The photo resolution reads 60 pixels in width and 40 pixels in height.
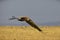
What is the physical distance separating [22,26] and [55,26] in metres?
0.86

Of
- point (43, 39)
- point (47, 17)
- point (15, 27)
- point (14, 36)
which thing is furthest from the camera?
point (47, 17)

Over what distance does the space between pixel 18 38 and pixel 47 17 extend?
1803 millimetres

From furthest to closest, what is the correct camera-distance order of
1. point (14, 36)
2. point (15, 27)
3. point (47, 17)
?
point (47, 17)
point (15, 27)
point (14, 36)

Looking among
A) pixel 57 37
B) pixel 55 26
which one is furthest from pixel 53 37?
pixel 55 26

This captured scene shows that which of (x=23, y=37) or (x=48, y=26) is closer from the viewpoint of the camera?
(x=23, y=37)

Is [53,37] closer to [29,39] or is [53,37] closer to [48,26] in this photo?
[29,39]

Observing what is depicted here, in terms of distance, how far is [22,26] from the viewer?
208 inches

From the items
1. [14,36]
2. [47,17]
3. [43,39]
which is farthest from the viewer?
[47,17]

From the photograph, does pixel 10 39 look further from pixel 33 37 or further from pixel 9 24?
pixel 9 24

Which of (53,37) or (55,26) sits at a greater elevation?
(55,26)

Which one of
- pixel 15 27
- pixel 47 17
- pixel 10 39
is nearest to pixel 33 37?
pixel 10 39

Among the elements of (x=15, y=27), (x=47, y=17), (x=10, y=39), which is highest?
(x=47, y=17)

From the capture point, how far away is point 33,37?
4.00m

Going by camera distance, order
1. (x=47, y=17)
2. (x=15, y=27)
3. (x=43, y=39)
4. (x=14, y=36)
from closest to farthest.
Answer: (x=43, y=39) → (x=14, y=36) → (x=15, y=27) → (x=47, y=17)
